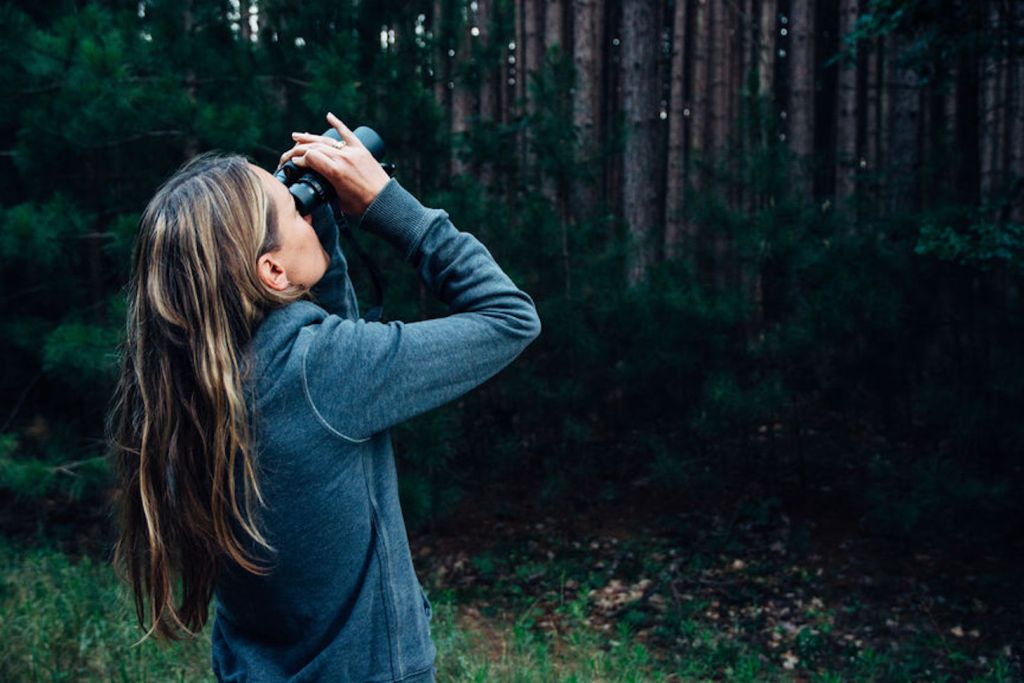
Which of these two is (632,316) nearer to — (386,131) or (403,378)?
(386,131)

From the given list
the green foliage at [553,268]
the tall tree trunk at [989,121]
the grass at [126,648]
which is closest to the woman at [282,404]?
the grass at [126,648]

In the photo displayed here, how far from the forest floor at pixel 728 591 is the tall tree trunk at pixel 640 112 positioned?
2.79 m

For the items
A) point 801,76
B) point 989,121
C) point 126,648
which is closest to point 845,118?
point 801,76

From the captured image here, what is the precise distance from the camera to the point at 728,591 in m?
5.37

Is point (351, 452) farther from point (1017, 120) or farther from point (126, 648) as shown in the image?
point (1017, 120)

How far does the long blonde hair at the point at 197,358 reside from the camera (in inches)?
50.0

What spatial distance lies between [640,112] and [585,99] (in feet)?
1.88

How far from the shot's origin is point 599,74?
11.0m

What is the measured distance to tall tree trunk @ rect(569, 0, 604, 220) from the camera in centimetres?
582

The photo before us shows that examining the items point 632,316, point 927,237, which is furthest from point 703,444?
point 927,237

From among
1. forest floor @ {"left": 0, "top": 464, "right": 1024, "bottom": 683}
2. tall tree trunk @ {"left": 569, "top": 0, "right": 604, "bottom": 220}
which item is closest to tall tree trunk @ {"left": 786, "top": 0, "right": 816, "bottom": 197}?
tall tree trunk @ {"left": 569, "top": 0, "right": 604, "bottom": 220}

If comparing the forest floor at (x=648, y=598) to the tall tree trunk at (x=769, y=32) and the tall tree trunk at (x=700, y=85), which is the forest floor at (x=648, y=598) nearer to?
the tall tree trunk at (x=700, y=85)

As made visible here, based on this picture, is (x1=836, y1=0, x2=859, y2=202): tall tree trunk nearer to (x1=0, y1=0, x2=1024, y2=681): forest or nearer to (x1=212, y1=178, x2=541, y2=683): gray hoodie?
(x1=0, y1=0, x2=1024, y2=681): forest

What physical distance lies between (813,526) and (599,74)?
688 centimetres
